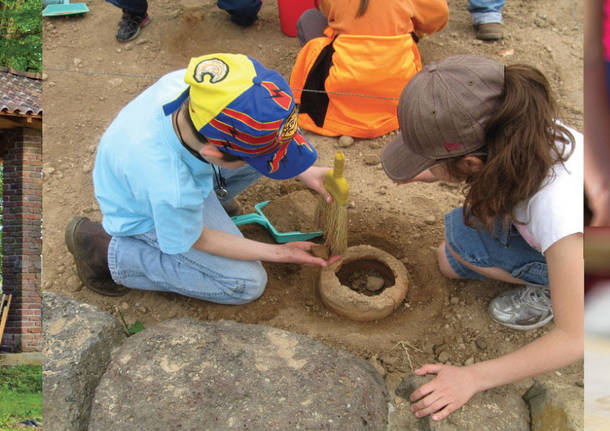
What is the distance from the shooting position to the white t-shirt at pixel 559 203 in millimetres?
1321

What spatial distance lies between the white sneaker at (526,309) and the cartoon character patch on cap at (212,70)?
1486 millimetres

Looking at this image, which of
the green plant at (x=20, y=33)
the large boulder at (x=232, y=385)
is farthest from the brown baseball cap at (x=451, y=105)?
the green plant at (x=20, y=33)

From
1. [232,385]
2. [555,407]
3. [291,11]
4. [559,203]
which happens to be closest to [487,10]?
[291,11]

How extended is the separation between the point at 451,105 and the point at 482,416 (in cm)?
95

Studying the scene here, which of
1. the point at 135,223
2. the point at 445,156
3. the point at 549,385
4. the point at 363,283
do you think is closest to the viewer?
the point at 445,156

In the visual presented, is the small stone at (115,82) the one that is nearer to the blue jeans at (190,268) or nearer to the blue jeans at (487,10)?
the blue jeans at (190,268)

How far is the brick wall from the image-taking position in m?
2.70

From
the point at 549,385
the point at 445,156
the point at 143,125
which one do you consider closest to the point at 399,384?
the point at 549,385

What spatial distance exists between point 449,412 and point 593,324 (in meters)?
1.25

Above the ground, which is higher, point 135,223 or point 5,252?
point 135,223

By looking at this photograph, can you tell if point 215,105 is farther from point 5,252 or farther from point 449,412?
point 5,252

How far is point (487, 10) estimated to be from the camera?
11.9 ft

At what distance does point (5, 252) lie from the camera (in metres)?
2.75

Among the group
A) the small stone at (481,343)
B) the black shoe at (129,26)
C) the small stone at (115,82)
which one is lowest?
the small stone at (115,82)
